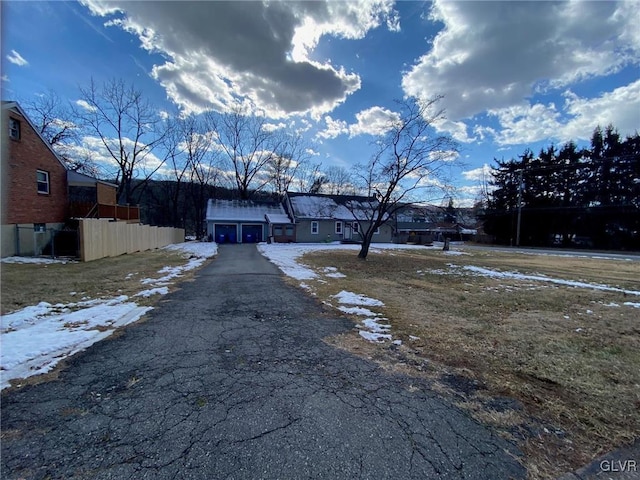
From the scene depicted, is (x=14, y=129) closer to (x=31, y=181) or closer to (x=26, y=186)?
(x=31, y=181)

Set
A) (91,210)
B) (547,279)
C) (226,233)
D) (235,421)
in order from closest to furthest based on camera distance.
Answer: (235,421)
(547,279)
(91,210)
(226,233)

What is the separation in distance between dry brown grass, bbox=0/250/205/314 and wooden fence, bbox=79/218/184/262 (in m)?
1.94

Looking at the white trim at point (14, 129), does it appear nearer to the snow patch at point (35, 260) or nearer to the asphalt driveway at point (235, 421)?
the snow patch at point (35, 260)

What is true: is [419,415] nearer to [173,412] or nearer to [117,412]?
[173,412]

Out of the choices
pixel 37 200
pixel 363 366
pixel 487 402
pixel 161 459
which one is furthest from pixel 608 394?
pixel 37 200

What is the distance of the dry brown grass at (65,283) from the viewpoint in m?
6.07

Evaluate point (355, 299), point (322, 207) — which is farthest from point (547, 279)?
point (322, 207)

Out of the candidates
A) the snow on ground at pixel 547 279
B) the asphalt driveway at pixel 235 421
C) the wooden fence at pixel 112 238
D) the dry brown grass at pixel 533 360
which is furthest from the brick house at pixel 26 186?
the snow on ground at pixel 547 279

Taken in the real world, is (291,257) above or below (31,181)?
below

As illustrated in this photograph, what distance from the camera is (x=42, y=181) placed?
15.2 m

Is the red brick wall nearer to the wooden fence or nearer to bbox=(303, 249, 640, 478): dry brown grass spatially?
the wooden fence

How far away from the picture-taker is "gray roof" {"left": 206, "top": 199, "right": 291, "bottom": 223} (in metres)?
29.7

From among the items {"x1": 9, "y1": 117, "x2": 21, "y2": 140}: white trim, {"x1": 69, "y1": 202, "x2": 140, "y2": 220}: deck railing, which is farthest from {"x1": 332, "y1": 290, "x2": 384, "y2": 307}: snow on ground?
{"x1": 9, "y1": 117, "x2": 21, "y2": 140}: white trim

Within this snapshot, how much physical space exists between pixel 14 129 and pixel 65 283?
1167 centimetres
